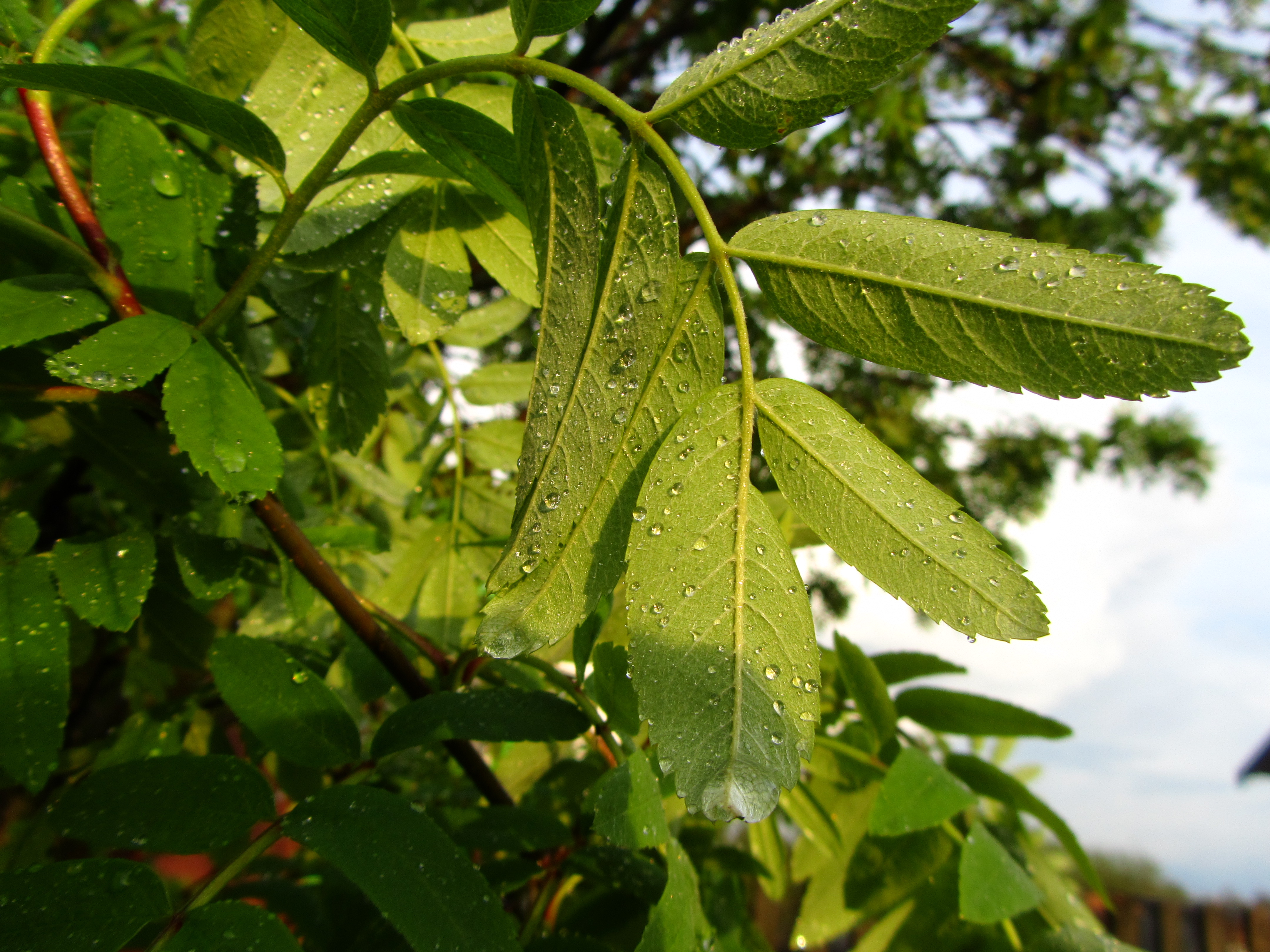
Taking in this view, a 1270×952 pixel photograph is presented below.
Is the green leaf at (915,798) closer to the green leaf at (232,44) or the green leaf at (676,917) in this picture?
the green leaf at (676,917)

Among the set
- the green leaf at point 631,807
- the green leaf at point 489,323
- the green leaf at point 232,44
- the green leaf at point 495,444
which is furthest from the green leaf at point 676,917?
the green leaf at point 489,323

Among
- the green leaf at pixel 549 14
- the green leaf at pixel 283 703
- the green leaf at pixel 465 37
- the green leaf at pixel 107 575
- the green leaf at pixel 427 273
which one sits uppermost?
the green leaf at pixel 465 37

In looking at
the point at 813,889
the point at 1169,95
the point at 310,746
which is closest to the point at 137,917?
the point at 310,746

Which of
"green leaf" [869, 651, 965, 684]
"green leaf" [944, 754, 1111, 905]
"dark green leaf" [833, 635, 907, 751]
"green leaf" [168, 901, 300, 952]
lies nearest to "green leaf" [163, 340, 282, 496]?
"green leaf" [168, 901, 300, 952]

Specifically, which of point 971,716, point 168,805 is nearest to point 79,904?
point 168,805

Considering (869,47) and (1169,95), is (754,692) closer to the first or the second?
(869,47)

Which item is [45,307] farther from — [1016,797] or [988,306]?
[1016,797]
